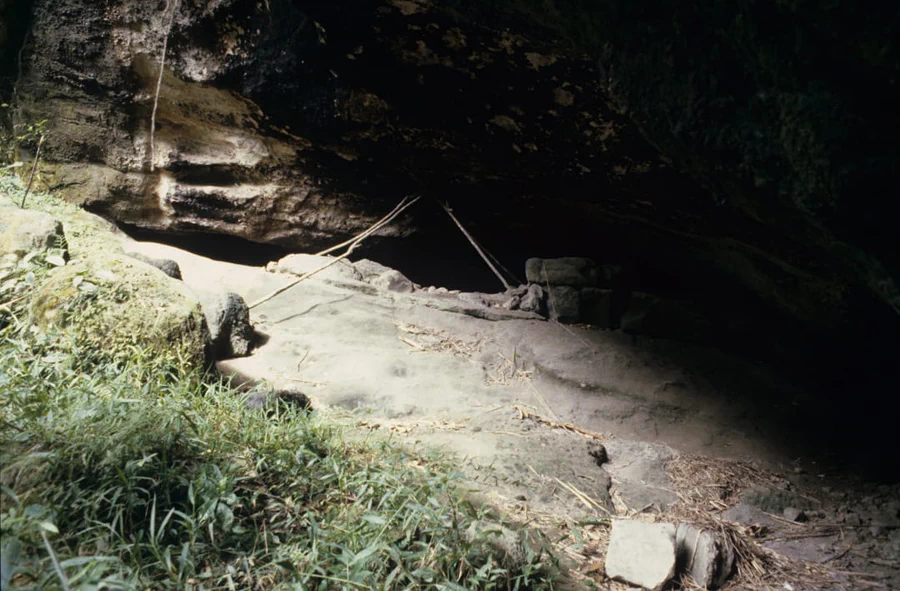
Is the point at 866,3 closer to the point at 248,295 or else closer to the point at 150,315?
the point at 150,315

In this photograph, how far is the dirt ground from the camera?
111 inches

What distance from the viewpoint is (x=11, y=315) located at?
2.96 metres

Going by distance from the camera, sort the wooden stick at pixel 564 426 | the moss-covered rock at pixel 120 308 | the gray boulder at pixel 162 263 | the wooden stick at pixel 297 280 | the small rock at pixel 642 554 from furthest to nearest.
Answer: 1. the wooden stick at pixel 297 280
2. the gray boulder at pixel 162 263
3. the wooden stick at pixel 564 426
4. the moss-covered rock at pixel 120 308
5. the small rock at pixel 642 554

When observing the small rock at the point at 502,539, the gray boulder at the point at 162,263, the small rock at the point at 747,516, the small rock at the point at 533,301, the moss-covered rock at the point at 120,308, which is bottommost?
the small rock at the point at 747,516

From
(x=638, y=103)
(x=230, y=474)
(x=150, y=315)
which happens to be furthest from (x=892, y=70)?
(x=150, y=315)

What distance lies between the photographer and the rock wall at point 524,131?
2.16 m

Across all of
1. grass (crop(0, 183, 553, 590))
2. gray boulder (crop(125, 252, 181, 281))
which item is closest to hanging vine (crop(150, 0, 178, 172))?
gray boulder (crop(125, 252, 181, 281))

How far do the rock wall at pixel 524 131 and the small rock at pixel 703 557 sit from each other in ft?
3.96

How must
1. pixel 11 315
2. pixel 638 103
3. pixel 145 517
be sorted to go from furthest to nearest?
pixel 11 315 < pixel 638 103 < pixel 145 517

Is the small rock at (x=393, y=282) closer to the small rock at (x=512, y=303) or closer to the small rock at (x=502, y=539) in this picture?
the small rock at (x=512, y=303)

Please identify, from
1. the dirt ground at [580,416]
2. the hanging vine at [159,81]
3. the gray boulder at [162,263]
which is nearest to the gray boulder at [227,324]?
the dirt ground at [580,416]

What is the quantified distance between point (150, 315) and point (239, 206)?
2457mm

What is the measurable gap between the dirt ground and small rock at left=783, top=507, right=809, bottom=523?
10 mm

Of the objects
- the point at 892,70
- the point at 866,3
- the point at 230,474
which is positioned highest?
the point at 866,3
